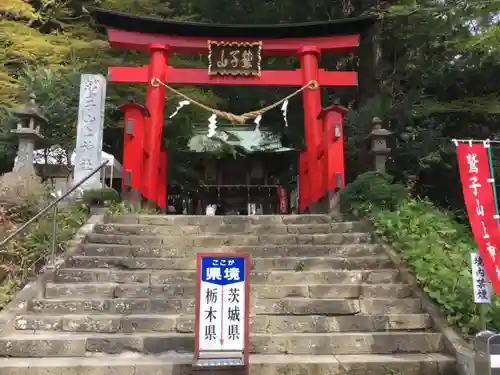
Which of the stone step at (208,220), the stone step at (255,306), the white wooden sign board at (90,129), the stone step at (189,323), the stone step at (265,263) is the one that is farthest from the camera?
the white wooden sign board at (90,129)

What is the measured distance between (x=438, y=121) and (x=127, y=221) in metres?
8.98

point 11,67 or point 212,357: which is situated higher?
point 11,67

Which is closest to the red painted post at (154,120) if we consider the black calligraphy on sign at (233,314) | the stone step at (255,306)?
the stone step at (255,306)

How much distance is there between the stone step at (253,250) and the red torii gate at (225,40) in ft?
9.94

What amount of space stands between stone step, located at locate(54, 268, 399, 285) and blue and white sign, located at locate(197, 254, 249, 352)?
72.2 inches

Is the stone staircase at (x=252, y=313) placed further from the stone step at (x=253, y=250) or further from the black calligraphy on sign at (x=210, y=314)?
the black calligraphy on sign at (x=210, y=314)

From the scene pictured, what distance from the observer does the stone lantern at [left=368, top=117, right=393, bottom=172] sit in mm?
9250

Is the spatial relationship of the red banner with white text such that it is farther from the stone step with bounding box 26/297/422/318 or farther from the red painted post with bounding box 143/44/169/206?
the red painted post with bounding box 143/44/169/206

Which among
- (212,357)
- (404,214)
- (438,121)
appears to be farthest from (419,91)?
(212,357)

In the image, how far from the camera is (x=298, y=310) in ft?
17.4

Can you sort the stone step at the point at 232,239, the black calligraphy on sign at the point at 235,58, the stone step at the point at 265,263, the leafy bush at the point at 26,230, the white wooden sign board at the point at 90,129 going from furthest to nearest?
1. the black calligraphy on sign at the point at 235,58
2. the white wooden sign board at the point at 90,129
3. the stone step at the point at 232,239
4. the stone step at the point at 265,263
5. the leafy bush at the point at 26,230

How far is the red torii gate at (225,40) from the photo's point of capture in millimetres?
10055

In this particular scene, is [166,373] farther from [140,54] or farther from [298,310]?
[140,54]

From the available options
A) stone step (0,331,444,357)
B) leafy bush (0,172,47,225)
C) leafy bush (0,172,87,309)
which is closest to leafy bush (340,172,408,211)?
stone step (0,331,444,357)
